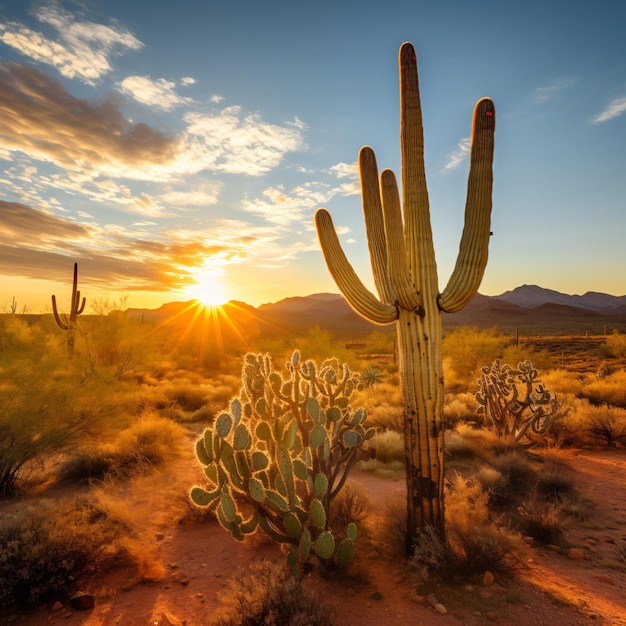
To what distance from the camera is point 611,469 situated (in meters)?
8.50

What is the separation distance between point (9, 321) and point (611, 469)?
1383cm

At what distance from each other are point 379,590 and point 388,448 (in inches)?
215

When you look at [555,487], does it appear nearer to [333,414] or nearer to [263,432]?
[333,414]

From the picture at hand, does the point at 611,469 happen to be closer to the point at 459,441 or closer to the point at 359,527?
the point at 459,441

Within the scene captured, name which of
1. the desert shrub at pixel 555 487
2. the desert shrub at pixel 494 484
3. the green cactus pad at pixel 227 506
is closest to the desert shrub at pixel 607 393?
the desert shrub at pixel 555 487

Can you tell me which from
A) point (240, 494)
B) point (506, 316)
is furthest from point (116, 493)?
point (506, 316)

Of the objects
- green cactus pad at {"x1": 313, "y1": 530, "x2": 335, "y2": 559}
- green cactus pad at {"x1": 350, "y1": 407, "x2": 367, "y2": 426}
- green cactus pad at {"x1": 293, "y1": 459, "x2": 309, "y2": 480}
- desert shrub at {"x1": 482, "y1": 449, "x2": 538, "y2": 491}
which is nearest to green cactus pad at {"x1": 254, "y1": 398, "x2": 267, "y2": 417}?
green cactus pad at {"x1": 293, "y1": 459, "x2": 309, "y2": 480}

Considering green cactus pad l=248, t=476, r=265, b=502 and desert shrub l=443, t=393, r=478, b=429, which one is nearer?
green cactus pad l=248, t=476, r=265, b=502

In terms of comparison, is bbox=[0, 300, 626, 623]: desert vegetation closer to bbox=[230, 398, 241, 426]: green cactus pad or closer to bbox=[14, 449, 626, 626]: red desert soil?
bbox=[230, 398, 241, 426]: green cactus pad

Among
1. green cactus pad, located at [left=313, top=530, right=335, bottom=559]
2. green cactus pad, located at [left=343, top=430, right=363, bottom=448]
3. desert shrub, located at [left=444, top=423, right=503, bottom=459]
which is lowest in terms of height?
desert shrub, located at [left=444, top=423, right=503, bottom=459]

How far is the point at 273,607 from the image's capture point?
3.58 meters

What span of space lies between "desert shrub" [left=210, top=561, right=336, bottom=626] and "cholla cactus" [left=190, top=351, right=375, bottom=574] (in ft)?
1.16

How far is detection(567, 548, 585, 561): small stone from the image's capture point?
5.11 metres

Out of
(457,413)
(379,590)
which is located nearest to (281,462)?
(379,590)
